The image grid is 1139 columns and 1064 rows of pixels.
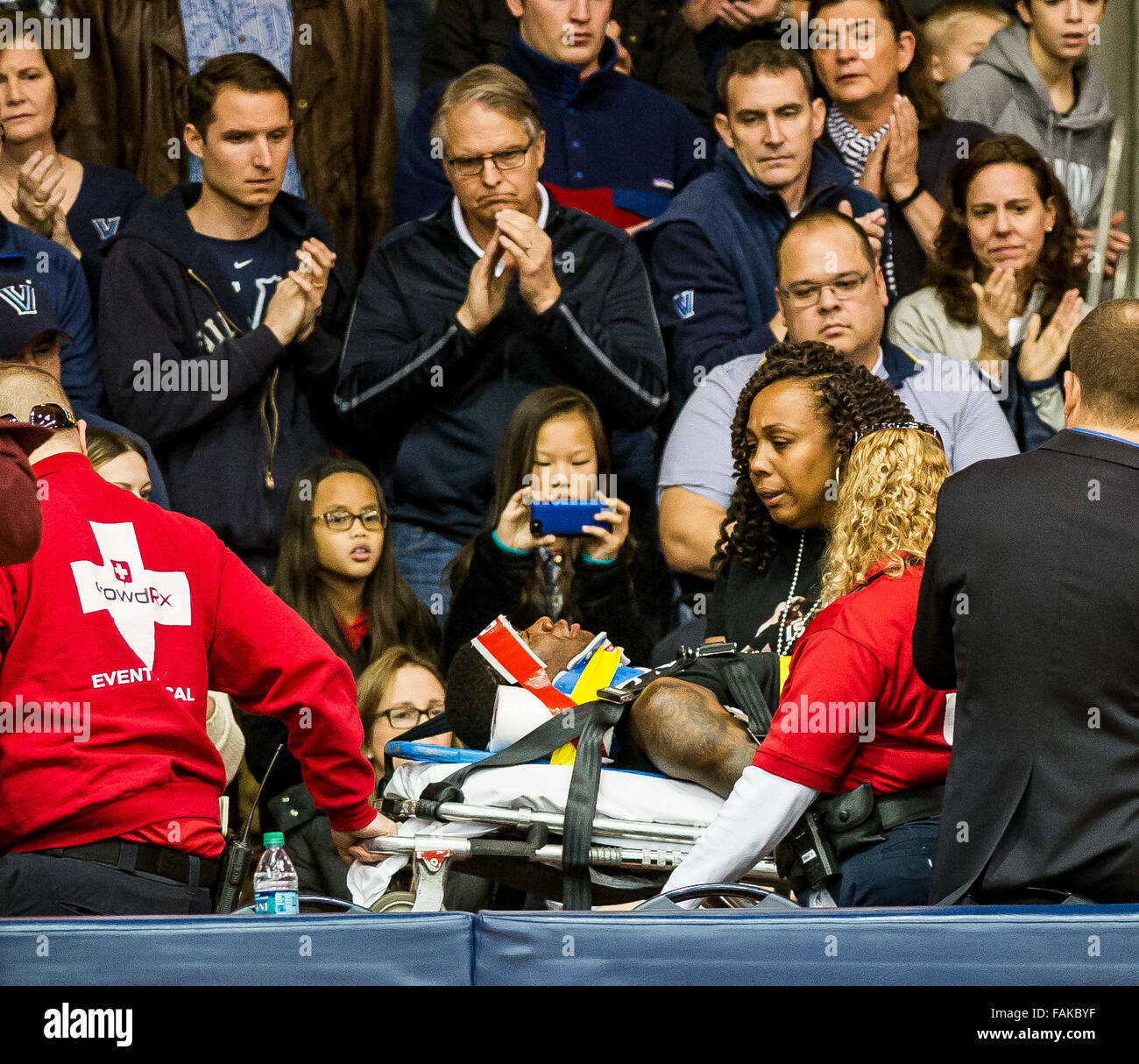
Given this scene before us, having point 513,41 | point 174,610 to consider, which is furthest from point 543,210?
point 174,610

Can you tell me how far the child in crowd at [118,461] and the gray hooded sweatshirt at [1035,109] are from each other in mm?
3413

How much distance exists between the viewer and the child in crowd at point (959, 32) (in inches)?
266

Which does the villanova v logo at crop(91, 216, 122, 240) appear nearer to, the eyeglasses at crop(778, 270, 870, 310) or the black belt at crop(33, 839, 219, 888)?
the eyeglasses at crop(778, 270, 870, 310)

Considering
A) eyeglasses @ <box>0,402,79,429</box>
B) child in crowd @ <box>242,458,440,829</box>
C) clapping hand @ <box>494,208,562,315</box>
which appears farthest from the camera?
clapping hand @ <box>494,208,562,315</box>

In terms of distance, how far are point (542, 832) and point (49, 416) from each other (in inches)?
52.4

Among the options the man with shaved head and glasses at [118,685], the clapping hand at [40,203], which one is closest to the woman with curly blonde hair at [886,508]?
the man with shaved head and glasses at [118,685]

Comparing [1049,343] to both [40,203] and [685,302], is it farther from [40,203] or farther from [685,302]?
[40,203]

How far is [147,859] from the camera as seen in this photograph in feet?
10.5

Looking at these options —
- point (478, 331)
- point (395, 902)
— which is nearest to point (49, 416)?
point (395, 902)

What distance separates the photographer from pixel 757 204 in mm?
5906

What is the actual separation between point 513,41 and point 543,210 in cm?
76
